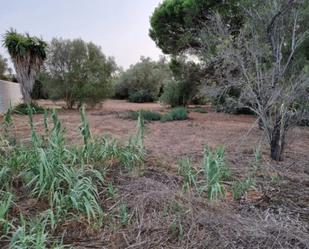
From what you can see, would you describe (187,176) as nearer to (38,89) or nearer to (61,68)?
(61,68)

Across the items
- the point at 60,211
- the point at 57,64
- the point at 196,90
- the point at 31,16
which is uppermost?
the point at 31,16

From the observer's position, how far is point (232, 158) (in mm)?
4438

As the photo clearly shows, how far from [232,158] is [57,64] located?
34.8 feet

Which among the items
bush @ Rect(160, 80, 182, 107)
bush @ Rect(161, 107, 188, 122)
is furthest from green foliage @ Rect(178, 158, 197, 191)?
bush @ Rect(160, 80, 182, 107)

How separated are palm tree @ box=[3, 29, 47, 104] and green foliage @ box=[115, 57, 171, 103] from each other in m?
9.45

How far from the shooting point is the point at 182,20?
11.3 meters

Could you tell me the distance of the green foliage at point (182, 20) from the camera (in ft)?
29.1

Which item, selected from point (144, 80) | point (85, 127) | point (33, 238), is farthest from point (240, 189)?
point (144, 80)

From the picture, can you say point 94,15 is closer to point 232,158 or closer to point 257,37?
point 257,37

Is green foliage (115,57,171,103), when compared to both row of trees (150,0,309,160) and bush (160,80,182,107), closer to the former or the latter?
bush (160,80,182,107)

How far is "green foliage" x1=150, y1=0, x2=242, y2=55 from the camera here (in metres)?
8.86

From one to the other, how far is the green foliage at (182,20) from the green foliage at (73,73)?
119 inches

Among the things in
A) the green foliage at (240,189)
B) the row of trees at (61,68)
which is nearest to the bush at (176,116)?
the row of trees at (61,68)

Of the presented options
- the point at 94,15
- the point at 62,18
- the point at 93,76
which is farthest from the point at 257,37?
the point at 93,76
